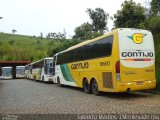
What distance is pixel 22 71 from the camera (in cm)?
6406

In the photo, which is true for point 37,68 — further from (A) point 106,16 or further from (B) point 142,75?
(B) point 142,75

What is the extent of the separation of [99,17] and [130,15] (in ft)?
62.6

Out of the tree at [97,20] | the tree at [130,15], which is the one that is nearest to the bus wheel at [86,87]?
the tree at [130,15]

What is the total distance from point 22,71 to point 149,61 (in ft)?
164

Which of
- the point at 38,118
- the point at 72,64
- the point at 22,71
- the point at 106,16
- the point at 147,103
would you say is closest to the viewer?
the point at 38,118

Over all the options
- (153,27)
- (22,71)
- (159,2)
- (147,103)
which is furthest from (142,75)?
(22,71)

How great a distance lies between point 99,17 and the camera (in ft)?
171

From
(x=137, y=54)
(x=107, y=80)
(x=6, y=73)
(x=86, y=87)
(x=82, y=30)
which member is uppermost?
(x=82, y=30)

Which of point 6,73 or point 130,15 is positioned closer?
point 130,15

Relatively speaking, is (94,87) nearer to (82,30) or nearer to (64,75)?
(64,75)

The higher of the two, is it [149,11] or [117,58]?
[149,11]

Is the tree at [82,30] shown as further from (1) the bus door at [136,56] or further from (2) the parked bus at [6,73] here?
(1) the bus door at [136,56]

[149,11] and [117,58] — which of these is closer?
[117,58]

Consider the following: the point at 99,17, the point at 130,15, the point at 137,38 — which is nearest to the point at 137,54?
the point at 137,38
